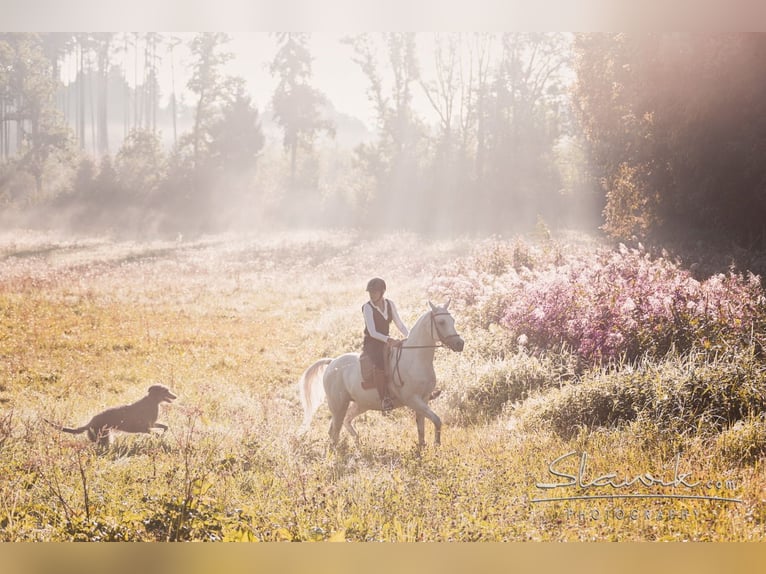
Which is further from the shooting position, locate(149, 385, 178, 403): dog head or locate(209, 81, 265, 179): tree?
locate(209, 81, 265, 179): tree

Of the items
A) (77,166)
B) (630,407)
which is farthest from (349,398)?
(77,166)

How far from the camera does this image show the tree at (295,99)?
547 cm

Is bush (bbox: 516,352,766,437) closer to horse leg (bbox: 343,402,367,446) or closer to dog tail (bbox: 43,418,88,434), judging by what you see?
horse leg (bbox: 343,402,367,446)

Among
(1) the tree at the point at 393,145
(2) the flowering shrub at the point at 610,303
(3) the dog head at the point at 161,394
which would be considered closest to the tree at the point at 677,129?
(2) the flowering shrub at the point at 610,303

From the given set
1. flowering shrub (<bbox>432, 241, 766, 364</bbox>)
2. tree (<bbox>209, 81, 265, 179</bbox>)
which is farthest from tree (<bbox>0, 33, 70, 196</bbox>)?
flowering shrub (<bbox>432, 241, 766, 364</bbox>)

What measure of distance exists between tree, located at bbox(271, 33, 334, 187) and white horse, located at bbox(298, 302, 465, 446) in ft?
5.75

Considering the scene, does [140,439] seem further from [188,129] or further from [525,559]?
[525,559]

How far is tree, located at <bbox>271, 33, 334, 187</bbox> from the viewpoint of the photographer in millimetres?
5469

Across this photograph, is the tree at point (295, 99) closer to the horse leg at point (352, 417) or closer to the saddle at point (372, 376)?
the saddle at point (372, 376)

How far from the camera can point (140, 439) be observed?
4.96m

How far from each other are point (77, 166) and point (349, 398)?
311 centimetres

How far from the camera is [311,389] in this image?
5.16m

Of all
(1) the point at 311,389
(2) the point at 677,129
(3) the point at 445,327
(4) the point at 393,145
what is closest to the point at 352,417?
(1) the point at 311,389

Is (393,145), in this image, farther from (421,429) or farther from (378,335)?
(421,429)
